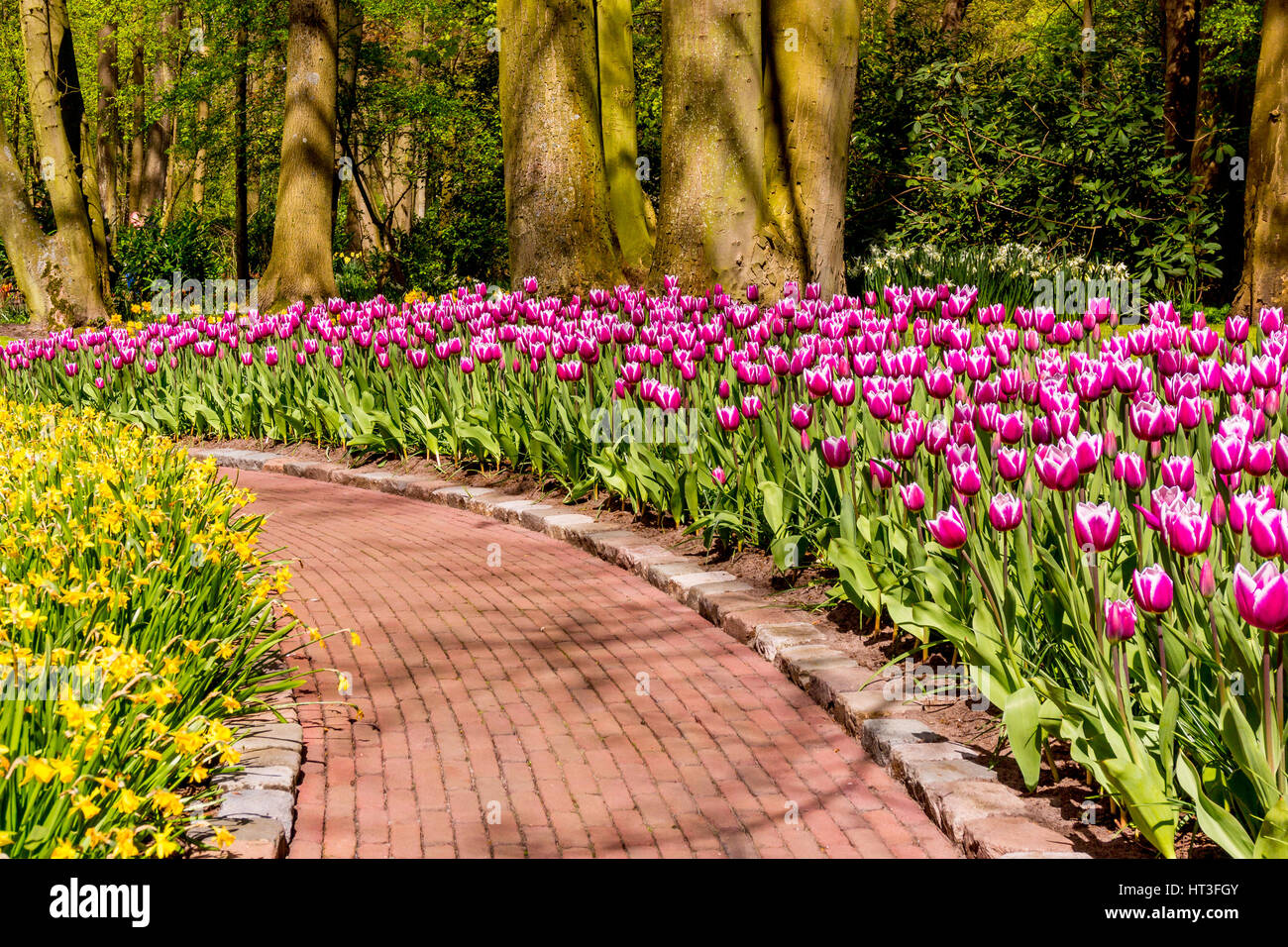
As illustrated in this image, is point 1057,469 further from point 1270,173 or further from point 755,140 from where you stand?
point 1270,173

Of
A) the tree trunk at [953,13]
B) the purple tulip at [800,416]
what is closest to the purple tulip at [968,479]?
the purple tulip at [800,416]

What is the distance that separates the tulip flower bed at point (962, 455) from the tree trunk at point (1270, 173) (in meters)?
4.23

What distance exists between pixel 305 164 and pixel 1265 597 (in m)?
14.5

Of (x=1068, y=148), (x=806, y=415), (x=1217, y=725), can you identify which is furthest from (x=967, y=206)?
(x=1217, y=725)

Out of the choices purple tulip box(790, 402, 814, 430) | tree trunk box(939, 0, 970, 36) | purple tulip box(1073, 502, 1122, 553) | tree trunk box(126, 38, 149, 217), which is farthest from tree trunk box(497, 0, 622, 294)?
tree trunk box(126, 38, 149, 217)

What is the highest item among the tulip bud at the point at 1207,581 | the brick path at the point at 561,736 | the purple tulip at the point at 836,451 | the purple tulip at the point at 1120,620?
the purple tulip at the point at 836,451

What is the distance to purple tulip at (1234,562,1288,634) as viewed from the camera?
271 cm

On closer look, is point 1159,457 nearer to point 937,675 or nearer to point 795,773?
point 937,675

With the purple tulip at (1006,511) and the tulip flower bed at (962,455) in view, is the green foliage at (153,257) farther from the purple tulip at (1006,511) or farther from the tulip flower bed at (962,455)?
the purple tulip at (1006,511)

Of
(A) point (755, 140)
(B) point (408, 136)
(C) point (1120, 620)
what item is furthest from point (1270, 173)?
(B) point (408, 136)

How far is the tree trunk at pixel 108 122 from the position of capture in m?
29.4

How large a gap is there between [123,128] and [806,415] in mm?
33396

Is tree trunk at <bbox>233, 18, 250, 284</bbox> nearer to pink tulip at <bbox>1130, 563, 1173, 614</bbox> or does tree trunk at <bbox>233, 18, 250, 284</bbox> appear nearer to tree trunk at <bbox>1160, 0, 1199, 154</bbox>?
tree trunk at <bbox>1160, 0, 1199, 154</bbox>

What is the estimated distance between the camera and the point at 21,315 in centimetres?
2375
